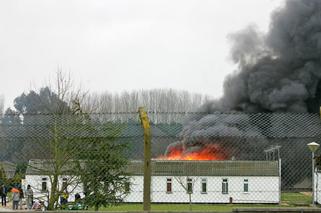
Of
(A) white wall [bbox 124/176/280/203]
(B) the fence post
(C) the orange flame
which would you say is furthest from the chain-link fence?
(C) the orange flame

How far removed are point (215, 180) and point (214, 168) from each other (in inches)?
91.0

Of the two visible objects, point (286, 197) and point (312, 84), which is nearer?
point (286, 197)

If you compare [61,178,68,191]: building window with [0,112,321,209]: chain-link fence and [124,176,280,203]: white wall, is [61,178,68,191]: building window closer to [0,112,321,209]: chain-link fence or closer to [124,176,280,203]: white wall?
[0,112,321,209]: chain-link fence

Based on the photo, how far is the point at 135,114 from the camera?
902 cm

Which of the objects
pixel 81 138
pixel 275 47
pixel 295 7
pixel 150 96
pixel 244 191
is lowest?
pixel 244 191

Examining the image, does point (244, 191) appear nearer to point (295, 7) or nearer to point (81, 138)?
point (81, 138)

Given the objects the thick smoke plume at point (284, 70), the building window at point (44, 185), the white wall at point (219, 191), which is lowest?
the white wall at point (219, 191)

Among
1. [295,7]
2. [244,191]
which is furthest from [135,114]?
[295,7]

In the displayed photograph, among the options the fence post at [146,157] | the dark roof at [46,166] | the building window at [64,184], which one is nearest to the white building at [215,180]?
the dark roof at [46,166]

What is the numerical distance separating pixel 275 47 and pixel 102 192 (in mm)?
49239

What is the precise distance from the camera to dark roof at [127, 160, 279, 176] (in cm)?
2339

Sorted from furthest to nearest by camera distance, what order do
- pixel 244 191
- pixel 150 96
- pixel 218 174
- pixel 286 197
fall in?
1. pixel 150 96
2. pixel 244 191
3. pixel 218 174
4. pixel 286 197

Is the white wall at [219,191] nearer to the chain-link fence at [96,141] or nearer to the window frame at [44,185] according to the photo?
the chain-link fence at [96,141]

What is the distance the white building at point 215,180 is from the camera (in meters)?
23.3
